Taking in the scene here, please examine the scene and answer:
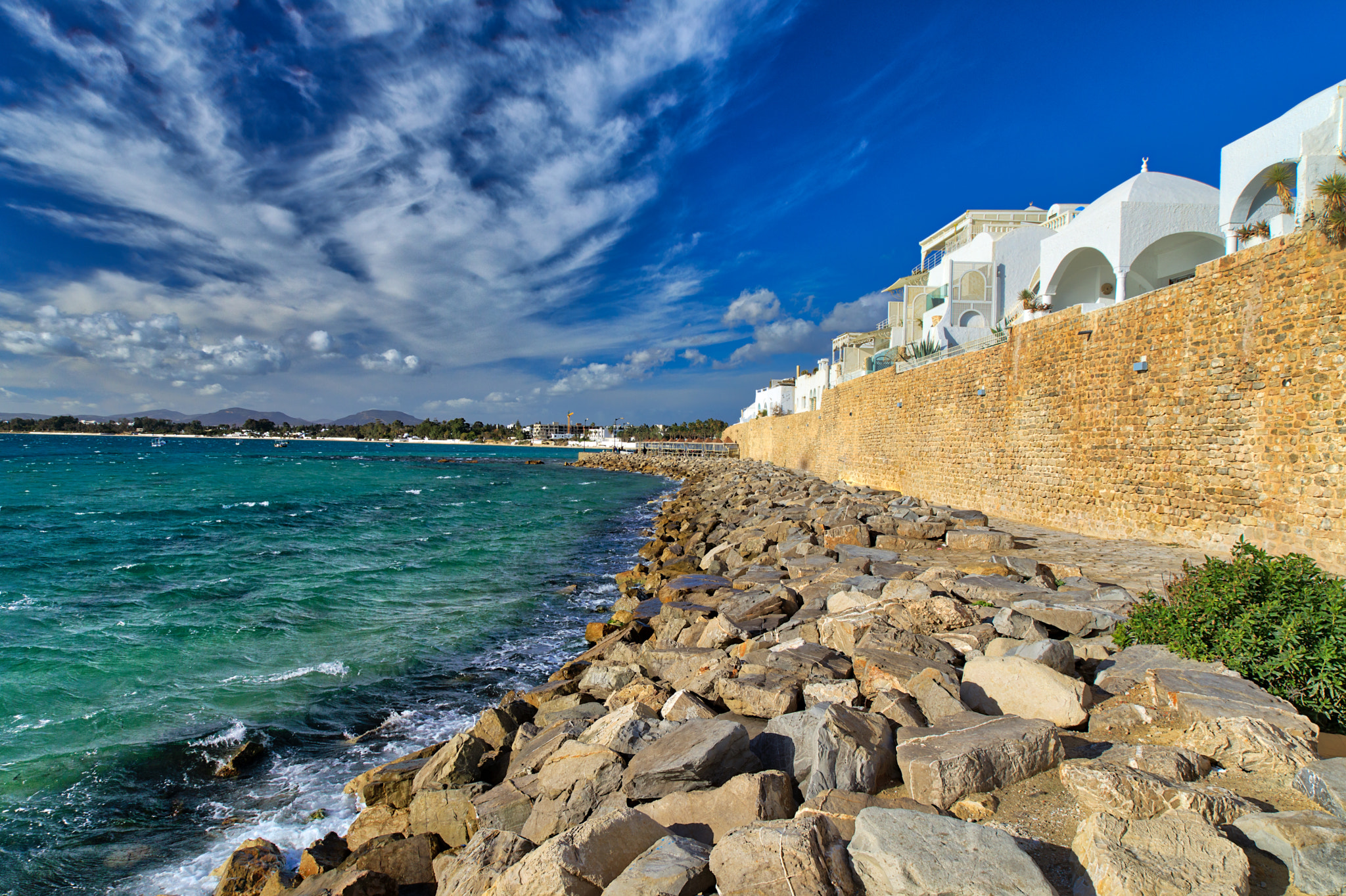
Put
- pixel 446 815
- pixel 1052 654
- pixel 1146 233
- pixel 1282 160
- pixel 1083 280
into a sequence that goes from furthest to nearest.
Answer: pixel 1083 280
pixel 1146 233
pixel 1282 160
pixel 446 815
pixel 1052 654

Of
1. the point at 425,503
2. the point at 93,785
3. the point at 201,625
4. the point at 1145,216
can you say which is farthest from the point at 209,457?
the point at 1145,216

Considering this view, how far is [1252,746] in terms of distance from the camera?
3.38 meters

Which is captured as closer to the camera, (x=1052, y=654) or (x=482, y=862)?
(x=482, y=862)

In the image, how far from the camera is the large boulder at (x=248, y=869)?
481cm

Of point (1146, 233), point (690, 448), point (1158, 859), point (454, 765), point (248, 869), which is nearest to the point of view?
point (1158, 859)

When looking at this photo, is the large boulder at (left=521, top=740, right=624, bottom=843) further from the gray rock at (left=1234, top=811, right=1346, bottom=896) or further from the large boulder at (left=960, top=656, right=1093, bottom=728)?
the gray rock at (left=1234, top=811, right=1346, bottom=896)

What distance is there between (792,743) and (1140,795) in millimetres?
1815

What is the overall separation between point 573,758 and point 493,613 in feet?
27.7

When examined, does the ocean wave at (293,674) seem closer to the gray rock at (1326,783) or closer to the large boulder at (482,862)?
the large boulder at (482,862)

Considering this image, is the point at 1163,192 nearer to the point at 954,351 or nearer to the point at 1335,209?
the point at 954,351

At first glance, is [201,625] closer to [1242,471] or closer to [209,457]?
[1242,471]

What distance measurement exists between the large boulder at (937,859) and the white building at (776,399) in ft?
174

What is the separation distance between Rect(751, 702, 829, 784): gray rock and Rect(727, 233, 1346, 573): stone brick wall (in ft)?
27.5

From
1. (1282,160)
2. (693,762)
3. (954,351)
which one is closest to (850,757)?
(693,762)
